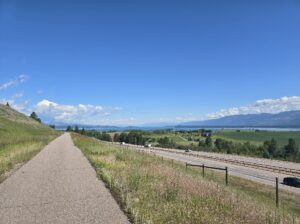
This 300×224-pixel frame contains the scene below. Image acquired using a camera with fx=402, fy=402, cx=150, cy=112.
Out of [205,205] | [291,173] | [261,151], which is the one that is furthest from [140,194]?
[261,151]

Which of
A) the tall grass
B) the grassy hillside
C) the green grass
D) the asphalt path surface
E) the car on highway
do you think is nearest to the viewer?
the green grass

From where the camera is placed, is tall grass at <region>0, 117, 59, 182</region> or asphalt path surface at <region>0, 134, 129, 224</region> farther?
tall grass at <region>0, 117, 59, 182</region>

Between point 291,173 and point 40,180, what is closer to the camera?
point 40,180

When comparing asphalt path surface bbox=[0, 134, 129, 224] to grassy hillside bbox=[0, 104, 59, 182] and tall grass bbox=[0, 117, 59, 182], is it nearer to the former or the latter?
tall grass bbox=[0, 117, 59, 182]

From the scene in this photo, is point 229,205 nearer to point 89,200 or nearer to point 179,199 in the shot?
point 179,199

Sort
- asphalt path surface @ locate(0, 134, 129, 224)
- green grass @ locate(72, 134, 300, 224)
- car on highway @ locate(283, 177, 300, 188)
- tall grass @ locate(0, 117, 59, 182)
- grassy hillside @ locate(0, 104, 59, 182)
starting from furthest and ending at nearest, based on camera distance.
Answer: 1. car on highway @ locate(283, 177, 300, 188)
2. grassy hillside @ locate(0, 104, 59, 182)
3. tall grass @ locate(0, 117, 59, 182)
4. asphalt path surface @ locate(0, 134, 129, 224)
5. green grass @ locate(72, 134, 300, 224)

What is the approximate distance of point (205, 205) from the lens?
943 cm

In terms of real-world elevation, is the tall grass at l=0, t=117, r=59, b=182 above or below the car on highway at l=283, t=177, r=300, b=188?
above

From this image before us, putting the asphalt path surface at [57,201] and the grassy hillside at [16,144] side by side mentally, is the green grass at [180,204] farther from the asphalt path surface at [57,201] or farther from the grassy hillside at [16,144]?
the grassy hillside at [16,144]

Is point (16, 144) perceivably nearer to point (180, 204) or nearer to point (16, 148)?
point (16, 148)

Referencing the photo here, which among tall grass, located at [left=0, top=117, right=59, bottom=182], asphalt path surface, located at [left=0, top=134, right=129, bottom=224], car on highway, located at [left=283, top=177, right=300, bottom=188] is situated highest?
tall grass, located at [left=0, top=117, right=59, bottom=182]

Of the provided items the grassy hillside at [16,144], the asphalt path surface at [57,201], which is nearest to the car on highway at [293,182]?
the grassy hillside at [16,144]

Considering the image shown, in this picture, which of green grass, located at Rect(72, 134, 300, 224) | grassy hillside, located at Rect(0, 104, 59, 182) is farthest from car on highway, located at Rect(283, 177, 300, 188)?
green grass, located at Rect(72, 134, 300, 224)

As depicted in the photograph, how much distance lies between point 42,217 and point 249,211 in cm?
478
